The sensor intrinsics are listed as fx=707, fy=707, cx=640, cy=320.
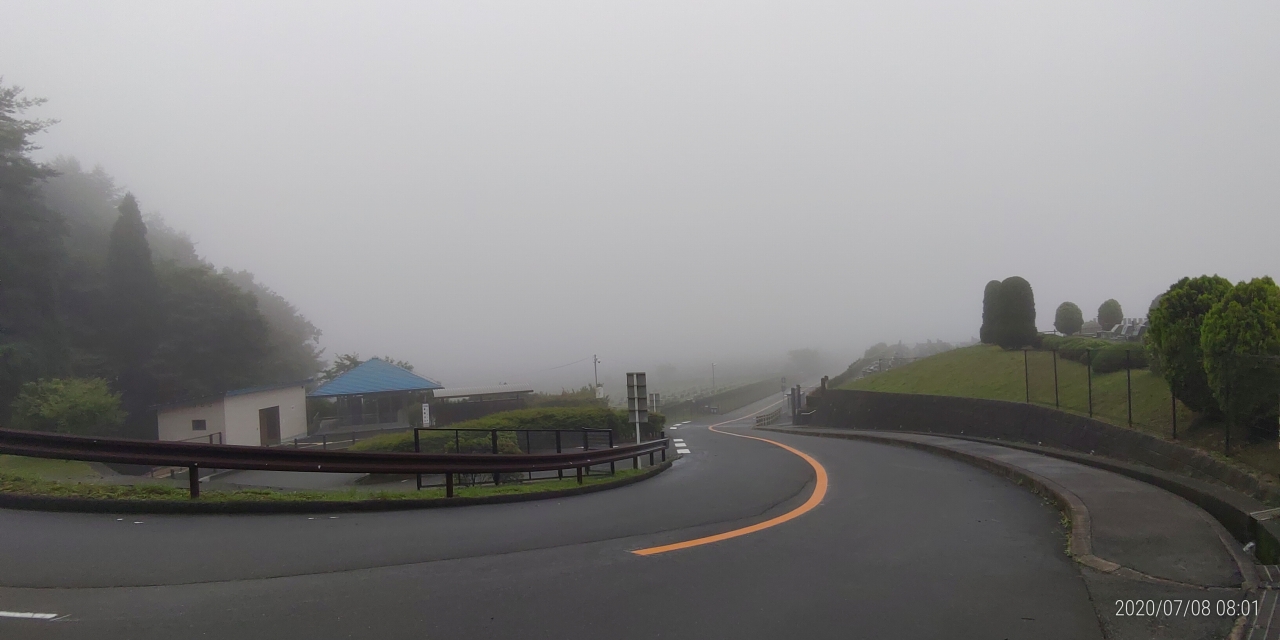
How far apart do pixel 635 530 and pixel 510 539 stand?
56.8 inches

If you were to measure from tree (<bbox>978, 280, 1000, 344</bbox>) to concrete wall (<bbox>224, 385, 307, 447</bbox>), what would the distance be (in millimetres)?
31664

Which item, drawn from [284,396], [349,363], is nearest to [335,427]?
[284,396]

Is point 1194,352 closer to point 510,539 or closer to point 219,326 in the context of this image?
point 510,539

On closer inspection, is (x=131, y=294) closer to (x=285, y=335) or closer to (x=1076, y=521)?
(x=285, y=335)

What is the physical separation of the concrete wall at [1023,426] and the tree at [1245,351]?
0.85 meters

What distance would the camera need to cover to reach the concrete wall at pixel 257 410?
1319 inches

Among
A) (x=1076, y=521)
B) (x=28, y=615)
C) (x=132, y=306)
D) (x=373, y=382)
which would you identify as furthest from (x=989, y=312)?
(x=132, y=306)

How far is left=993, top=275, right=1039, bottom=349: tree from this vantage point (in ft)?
88.8

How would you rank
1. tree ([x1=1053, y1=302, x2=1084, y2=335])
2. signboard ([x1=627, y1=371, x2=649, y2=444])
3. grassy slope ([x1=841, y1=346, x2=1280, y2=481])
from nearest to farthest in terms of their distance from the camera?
grassy slope ([x1=841, y1=346, x2=1280, y2=481])
signboard ([x1=627, y1=371, x2=649, y2=444])
tree ([x1=1053, y1=302, x2=1084, y2=335])

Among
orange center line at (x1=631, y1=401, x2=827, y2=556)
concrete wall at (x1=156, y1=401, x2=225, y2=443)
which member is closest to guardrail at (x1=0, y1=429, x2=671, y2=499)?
orange center line at (x1=631, y1=401, x2=827, y2=556)

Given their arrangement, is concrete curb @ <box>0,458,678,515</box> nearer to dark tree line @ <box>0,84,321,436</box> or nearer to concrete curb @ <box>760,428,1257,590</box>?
concrete curb @ <box>760,428,1257,590</box>

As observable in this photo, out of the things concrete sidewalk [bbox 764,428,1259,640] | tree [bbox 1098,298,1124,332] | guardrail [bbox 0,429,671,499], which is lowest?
concrete sidewalk [bbox 764,428,1259,640]

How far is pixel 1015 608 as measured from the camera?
511 cm

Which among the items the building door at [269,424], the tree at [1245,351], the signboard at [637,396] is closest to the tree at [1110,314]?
the signboard at [637,396]
